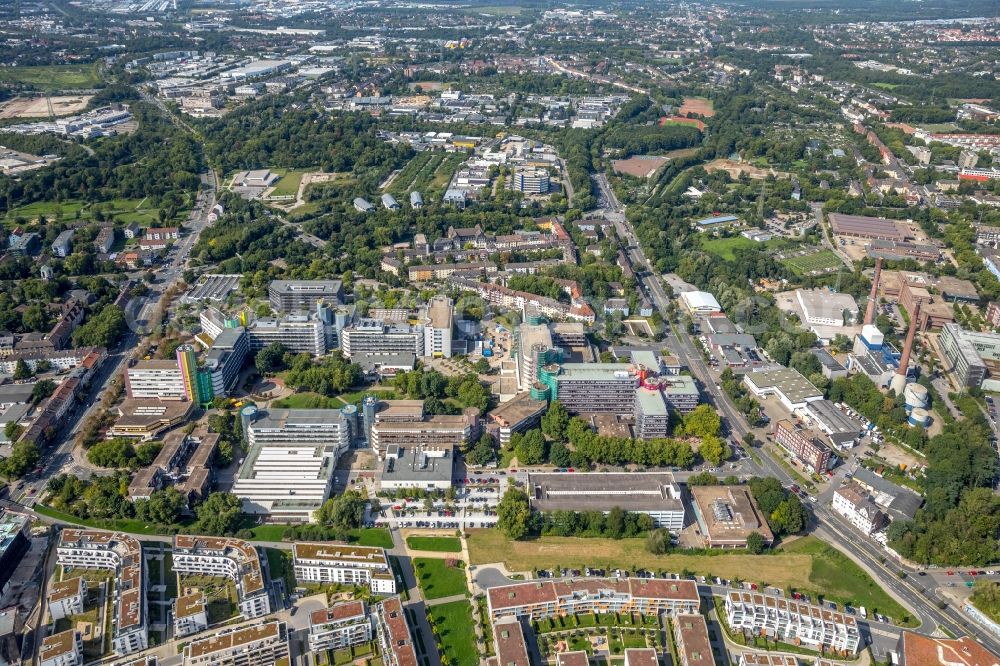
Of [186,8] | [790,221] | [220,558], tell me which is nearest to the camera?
[220,558]

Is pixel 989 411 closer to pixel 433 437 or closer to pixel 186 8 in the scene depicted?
pixel 433 437

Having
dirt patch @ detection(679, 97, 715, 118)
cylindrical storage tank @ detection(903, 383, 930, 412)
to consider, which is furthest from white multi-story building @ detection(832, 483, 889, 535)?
dirt patch @ detection(679, 97, 715, 118)

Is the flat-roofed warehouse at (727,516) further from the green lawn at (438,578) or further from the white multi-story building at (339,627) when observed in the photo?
the white multi-story building at (339,627)

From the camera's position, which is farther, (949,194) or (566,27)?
(566,27)

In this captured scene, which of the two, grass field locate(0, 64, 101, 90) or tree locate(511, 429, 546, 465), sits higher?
grass field locate(0, 64, 101, 90)

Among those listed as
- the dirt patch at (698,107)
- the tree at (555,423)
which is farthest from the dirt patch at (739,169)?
the tree at (555,423)

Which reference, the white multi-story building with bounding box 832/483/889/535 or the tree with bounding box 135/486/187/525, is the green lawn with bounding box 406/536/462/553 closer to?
the tree with bounding box 135/486/187/525

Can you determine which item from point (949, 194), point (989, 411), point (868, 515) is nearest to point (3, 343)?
point (868, 515)
